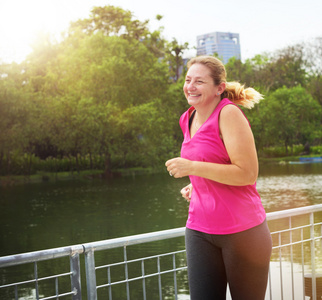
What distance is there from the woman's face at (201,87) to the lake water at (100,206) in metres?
16.4

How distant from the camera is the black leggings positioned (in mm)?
2000

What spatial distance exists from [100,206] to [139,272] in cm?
1144

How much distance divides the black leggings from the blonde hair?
529mm

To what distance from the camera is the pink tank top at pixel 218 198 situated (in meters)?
1.99

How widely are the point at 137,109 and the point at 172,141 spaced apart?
518 cm

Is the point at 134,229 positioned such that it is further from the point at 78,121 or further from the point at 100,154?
the point at 100,154

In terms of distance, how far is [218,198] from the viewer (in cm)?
202

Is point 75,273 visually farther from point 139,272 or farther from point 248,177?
point 139,272

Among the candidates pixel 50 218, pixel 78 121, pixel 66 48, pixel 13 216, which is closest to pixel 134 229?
pixel 50 218

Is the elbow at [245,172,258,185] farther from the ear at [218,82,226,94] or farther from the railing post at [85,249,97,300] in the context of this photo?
the railing post at [85,249,97,300]

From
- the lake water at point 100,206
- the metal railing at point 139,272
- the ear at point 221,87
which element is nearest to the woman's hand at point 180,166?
the ear at point 221,87

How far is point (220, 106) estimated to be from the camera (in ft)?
6.69

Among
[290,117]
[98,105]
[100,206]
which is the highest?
[98,105]

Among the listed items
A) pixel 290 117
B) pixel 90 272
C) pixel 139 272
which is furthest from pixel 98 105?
pixel 90 272
